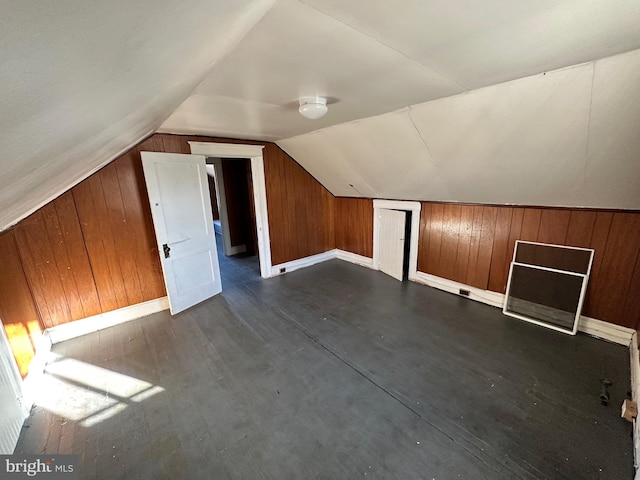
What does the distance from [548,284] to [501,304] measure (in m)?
0.56

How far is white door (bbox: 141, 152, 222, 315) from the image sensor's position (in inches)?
118

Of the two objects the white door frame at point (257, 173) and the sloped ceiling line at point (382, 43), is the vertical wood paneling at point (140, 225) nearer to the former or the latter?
the white door frame at point (257, 173)

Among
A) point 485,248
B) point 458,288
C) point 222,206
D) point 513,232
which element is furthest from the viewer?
point 222,206

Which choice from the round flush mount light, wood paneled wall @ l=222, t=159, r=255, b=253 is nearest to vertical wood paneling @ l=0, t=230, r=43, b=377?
the round flush mount light

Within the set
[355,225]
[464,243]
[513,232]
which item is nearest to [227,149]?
[355,225]

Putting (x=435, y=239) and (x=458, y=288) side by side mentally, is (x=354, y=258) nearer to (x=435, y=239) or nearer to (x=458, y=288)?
(x=435, y=239)

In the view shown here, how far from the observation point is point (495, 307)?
3.26 meters

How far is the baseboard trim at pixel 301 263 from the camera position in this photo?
458 centimetres

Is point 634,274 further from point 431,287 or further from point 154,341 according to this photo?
point 154,341

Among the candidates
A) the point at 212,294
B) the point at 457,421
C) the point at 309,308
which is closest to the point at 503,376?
the point at 457,421

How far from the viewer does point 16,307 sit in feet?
7.38

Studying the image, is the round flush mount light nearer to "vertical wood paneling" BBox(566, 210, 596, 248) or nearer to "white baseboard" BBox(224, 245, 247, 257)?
"vertical wood paneling" BBox(566, 210, 596, 248)

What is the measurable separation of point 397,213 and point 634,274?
2.52 meters

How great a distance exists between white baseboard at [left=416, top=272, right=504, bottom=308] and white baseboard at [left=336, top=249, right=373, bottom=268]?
0.90m
